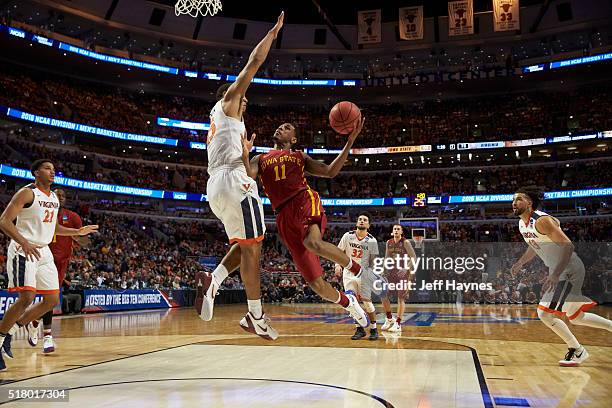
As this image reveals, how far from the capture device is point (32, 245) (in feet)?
18.8

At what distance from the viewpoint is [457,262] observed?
23.6 meters

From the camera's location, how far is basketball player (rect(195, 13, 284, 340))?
196 inches

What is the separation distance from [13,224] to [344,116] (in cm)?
389

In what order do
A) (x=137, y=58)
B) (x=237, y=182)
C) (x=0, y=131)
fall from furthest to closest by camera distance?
(x=137, y=58) < (x=0, y=131) < (x=237, y=182)

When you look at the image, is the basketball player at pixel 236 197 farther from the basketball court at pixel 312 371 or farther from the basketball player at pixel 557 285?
the basketball player at pixel 557 285

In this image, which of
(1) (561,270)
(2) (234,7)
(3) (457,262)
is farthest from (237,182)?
(2) (234,7)

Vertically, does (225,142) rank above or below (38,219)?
above

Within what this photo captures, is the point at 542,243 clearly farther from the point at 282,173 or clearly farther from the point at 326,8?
the point at 326,8

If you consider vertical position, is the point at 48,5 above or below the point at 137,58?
above

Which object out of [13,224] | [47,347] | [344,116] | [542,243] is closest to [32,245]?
[13,224]

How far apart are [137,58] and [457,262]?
77.9 feet

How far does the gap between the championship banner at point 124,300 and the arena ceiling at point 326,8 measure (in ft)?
75.2

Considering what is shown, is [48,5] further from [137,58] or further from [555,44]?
[555,44]

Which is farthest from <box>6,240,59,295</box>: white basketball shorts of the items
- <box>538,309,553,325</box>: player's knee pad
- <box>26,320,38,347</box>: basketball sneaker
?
<box>538,309,553,325</box>: player's knee pad
